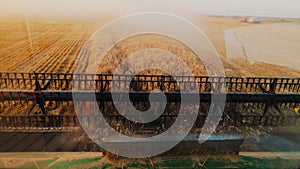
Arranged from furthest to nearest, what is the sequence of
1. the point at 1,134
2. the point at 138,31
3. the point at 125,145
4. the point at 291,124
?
the point at 138,31
the point at 291,124
the point at 1,134
the point at 125,145

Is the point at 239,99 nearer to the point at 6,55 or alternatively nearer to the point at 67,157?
the point at 67,157

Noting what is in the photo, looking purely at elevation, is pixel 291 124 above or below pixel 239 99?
below

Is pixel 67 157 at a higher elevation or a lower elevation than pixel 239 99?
lower

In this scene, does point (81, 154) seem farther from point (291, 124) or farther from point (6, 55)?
point (6, 55)

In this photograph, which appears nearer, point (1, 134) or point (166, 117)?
point (1, 134)

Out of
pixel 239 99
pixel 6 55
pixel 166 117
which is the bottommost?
pixel 6 55

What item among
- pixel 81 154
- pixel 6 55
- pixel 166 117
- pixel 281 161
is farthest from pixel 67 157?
pixel 6 55

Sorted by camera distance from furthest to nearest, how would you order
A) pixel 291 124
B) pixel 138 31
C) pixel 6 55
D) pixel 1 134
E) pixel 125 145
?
pixel 138 31 < pixel 6 55 < pixel 291 124 < pixel 1 134 < pixel 125 145

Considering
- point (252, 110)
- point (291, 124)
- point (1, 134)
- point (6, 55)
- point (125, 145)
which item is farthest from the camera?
point (6, 55)

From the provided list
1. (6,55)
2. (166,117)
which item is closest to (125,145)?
(166,117)
